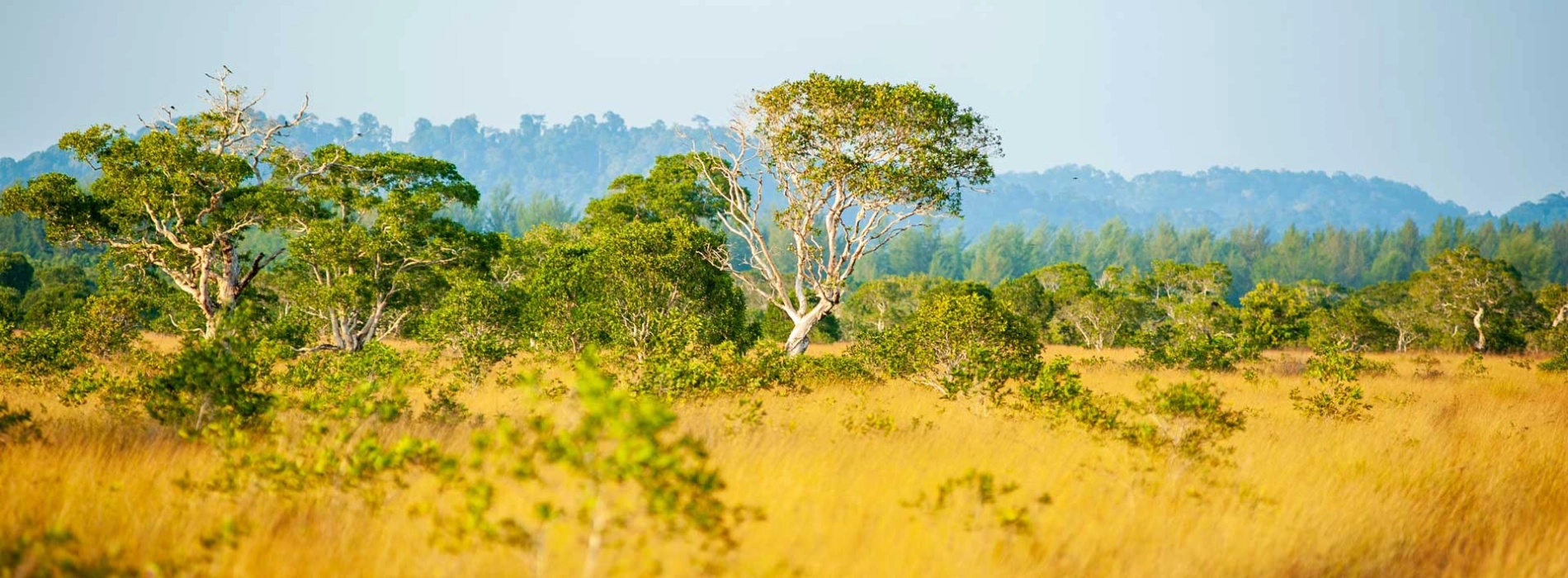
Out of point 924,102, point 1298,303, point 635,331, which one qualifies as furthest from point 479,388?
point 1298,303

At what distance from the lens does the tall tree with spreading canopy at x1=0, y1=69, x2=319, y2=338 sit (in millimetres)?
16922

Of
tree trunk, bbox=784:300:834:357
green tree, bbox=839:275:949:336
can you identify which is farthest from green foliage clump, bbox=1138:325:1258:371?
green tree, bbox=839:275:949:336

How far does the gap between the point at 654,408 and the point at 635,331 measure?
14642 millimetres

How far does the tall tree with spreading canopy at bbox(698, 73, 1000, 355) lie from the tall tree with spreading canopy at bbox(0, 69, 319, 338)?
34.5ft

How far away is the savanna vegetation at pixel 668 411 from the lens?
17.5 feet

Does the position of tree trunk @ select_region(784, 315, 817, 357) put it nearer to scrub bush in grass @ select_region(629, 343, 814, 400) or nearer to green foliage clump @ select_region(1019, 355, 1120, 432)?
scrub bush in grass @ select_region(629, 343, 814, 400)

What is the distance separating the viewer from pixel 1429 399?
16.4 m

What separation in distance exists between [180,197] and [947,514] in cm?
1790

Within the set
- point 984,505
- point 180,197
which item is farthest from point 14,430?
point 180,197

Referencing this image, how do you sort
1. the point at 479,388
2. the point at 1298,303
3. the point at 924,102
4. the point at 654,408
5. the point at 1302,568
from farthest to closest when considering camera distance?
1. the point at 1298,303
2. the point at 924,102
3. the point at 479,388
4. the point at 1302,568
5. the point at 654,408

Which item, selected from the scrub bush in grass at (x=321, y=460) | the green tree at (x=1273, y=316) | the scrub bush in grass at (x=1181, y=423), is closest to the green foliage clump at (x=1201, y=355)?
the green tree at (x=1273, y=316)

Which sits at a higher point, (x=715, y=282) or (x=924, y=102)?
(x=924, y=102)

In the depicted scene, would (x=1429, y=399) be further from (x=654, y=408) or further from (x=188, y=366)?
(x=188, y=366)

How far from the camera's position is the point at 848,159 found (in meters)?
18.9
